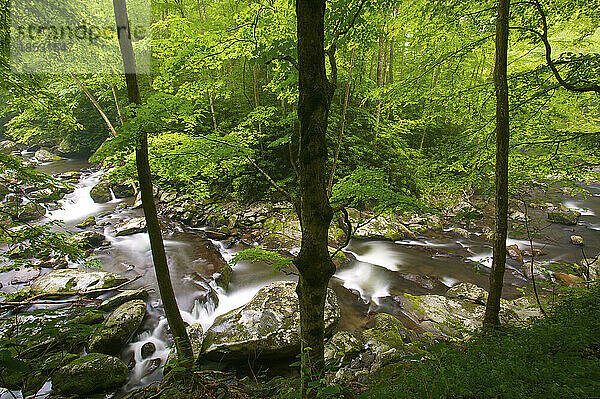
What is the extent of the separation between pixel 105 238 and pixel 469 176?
12831mm

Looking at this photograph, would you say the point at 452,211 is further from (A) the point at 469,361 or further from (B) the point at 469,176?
(A) the point at 469,361

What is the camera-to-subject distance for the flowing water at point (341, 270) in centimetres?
613

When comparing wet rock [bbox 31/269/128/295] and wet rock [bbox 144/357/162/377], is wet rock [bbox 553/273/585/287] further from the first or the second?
wet rock [bbox 31/269/128/295]

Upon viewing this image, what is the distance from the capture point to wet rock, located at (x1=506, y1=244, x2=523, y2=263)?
9.00m

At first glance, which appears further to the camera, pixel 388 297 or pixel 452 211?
pixel 452 211

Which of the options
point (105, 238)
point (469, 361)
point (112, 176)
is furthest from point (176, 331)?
point (105, 238)

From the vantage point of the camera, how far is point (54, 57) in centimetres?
526

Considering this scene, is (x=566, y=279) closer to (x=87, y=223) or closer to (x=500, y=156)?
(x=500, y=156)

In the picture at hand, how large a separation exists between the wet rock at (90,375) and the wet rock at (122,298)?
5.65 feet

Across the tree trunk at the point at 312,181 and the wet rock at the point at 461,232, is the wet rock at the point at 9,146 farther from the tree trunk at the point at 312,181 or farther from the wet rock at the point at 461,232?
the wet rock at the point at 461,232

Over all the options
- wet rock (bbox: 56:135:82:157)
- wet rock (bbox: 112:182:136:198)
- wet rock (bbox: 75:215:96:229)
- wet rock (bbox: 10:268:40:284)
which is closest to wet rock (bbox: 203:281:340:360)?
wet rock (bbox: 10:268:40:284)

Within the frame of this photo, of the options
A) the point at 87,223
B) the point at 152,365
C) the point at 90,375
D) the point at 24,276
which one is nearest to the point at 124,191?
the point at 87,223

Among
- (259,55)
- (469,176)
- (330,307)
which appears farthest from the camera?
(330,307)

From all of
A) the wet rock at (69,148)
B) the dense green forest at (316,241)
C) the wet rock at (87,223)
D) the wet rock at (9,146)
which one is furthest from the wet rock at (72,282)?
the wet rock at (9,146)
